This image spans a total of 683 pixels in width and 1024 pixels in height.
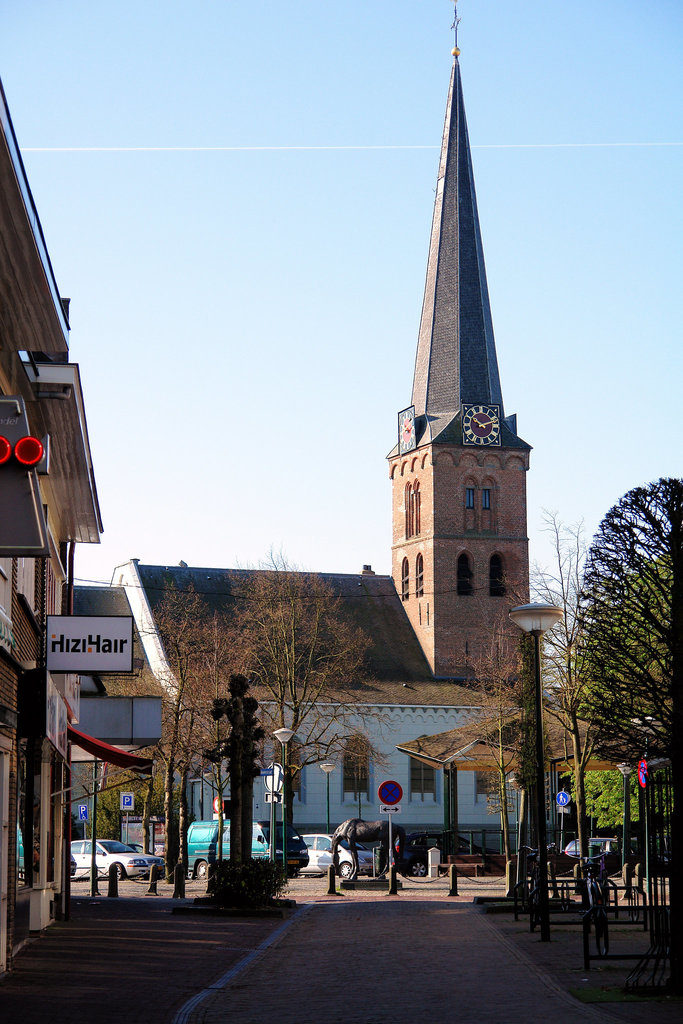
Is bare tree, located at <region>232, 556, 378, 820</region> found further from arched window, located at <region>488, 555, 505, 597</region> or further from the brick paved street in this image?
the brick paved street

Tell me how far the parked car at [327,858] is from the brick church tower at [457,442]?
85.1ft

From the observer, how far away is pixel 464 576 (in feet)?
240

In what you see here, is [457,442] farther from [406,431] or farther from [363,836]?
[363,836]

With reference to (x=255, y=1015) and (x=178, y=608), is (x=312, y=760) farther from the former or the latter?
(x=255, y=1015)

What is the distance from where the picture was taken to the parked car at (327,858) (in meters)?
44.8

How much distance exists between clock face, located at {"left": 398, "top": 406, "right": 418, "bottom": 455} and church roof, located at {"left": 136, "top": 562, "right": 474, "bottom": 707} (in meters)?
7.83

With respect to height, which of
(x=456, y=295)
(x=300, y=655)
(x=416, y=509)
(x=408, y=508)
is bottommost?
(x=300, y=655)

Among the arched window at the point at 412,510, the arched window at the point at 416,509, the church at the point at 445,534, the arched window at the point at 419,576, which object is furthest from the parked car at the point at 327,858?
the arched window at the point at 412,510

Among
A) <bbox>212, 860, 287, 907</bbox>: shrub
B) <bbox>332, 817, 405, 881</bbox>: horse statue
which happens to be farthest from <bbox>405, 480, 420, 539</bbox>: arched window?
<bbox>212, 860, 287, 907</bbox>: shrub

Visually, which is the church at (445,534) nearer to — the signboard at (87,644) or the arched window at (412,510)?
the arched window at (412,510)

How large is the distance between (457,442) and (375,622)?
1088cm

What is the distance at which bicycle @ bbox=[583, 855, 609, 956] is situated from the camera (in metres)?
15.3

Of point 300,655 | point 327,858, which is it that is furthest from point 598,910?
point 300,655

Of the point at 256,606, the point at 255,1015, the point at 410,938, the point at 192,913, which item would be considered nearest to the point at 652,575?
the point at 255,1015
